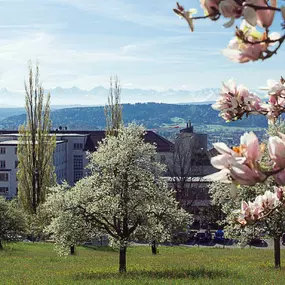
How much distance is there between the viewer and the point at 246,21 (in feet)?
8.24

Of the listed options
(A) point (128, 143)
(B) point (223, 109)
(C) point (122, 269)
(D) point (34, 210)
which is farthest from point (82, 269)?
(D) point (34, 210)

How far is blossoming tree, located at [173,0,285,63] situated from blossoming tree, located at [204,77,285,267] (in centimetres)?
40

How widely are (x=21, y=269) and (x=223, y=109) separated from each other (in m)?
23.0

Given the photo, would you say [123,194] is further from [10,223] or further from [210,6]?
[210,6]

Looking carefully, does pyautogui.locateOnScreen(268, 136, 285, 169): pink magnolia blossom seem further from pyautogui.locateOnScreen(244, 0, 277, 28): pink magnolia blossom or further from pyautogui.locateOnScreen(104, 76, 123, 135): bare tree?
pyautogui.locateOnScreen(104, 76, 123, 135): bare tree

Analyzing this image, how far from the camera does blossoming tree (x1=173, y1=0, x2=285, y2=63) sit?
8.07 feet

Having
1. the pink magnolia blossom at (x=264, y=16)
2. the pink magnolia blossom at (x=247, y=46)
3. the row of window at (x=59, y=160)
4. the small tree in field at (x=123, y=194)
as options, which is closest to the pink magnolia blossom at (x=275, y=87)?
the pink magnolia blossom at (x=247, y=46)

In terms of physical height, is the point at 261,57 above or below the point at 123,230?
above

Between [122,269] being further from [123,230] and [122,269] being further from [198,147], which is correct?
[198,147]

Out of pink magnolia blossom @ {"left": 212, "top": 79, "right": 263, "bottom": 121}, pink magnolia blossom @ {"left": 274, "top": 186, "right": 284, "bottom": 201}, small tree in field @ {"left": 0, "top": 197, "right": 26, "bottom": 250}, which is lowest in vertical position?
small tree in field @ {"left": 0, "top": 197, "right": 26, "bottom": 250}

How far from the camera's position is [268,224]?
1029 inches

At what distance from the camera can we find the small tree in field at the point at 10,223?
41688 mm

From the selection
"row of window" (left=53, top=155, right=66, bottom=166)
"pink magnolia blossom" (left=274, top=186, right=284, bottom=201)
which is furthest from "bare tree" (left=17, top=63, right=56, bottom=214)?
"pink magnolia blossom" (left=274, top=186, right=284, bottom=201)

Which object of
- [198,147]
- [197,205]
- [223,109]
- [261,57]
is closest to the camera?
[261,57]
